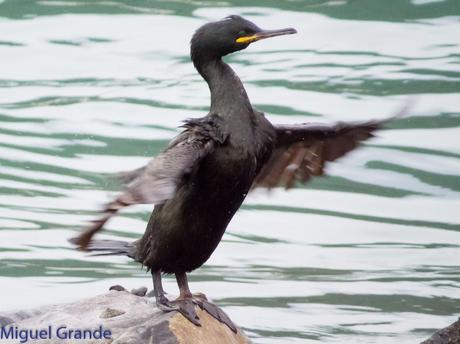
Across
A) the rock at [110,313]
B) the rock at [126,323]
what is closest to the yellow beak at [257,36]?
the rock at [126,323]

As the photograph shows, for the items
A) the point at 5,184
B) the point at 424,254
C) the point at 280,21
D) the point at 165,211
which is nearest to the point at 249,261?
the point at 424,254

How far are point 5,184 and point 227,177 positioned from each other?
199 inches

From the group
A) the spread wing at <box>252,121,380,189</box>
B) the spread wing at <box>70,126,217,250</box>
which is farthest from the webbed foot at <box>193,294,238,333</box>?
the spread wing at <box>252,121,380,189</box>

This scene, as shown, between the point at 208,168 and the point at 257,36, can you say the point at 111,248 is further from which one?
the point at 257,36

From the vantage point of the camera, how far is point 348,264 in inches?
397

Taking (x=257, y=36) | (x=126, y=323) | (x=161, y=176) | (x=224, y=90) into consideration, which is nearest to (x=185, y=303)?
(x=126, y=323)

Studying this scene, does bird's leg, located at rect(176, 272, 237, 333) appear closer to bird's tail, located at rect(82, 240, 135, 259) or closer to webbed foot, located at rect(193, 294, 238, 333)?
webbed foot, located at rect(193, 294, 238, 333)

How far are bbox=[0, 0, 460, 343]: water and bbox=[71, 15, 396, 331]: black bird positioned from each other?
0.97m

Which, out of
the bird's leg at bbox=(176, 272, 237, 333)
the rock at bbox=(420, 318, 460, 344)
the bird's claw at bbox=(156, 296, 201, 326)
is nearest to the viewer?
the rock at bbox=(420, 318, 460, 344)

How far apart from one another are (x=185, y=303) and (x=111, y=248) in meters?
0.65

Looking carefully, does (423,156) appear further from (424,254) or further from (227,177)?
(227,177)

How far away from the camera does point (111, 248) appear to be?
7402mm

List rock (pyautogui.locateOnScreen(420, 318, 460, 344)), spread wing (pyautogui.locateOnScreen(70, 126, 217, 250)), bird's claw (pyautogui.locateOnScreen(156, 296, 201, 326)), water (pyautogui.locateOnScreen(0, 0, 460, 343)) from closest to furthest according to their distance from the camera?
1. spread wing (pyautogui.locateOnScreen(70, 126, 217, 250))
2. rock (pyautogui.locateOnScreen(420, 318, 460, 344))
3. bird's claw (pyautogui.locateOnScreen(156, 296, 201, 326))
4. water (pyautogui.locateOnScreen(0, 0, 460, 343))

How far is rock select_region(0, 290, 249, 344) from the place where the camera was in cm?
654
